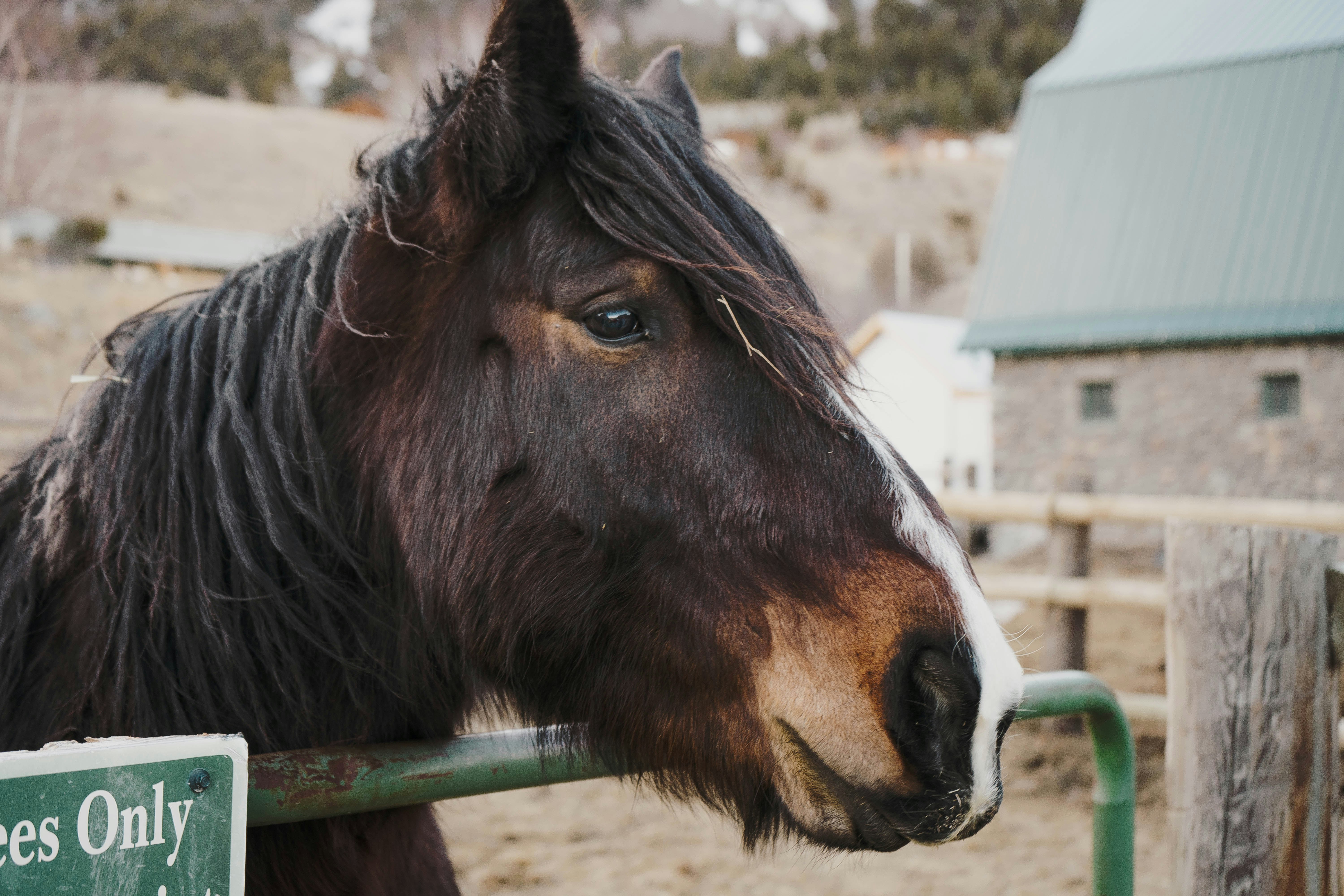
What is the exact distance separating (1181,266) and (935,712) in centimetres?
1588

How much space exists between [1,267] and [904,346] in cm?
2482

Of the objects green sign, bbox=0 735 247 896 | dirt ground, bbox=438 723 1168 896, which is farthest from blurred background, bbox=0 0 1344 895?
green sign, bbox=0 735 247 896

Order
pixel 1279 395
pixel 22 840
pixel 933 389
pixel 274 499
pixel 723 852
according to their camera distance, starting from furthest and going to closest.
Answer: pixel 933 389 → pixel 1279 395 → pixel 723 852 → pixel 274 499 → pixel 22 840

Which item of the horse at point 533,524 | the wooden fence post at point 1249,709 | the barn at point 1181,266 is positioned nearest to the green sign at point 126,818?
the horse at point 533,524

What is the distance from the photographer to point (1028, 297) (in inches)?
613

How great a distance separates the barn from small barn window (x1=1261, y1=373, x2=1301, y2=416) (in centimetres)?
4

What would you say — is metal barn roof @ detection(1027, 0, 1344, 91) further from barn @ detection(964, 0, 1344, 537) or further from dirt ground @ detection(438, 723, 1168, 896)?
dirt ground @ detection(438, 723, 1168, 896)

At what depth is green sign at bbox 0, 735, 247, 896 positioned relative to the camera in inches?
34.2

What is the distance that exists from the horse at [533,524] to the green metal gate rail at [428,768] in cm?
7

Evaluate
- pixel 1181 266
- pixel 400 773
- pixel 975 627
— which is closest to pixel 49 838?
pixel 400 773

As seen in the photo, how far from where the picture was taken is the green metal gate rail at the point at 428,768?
1.17m

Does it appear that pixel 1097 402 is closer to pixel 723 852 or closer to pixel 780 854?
pixel 723 852

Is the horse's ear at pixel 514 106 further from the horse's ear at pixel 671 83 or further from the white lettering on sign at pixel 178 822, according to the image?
the white lettering on sign at pixel 178 822

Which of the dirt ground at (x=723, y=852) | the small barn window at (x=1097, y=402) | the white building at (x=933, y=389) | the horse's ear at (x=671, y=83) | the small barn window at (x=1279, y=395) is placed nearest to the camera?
the horse's ear at (x=671, y=83)
